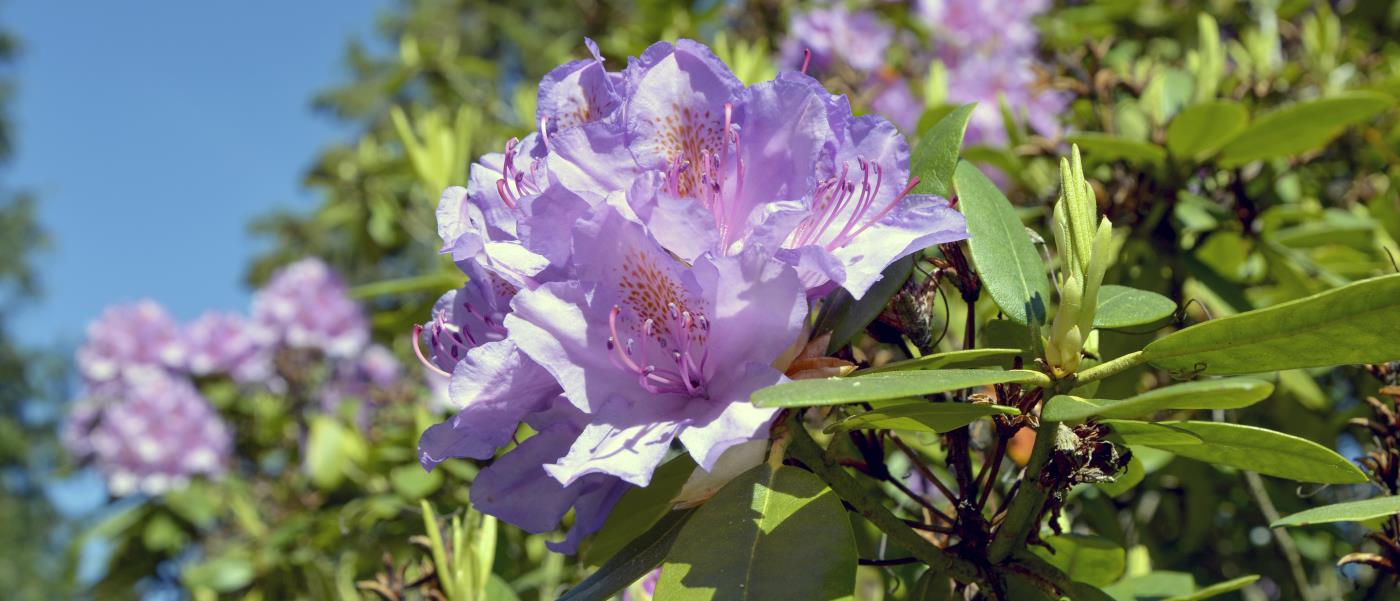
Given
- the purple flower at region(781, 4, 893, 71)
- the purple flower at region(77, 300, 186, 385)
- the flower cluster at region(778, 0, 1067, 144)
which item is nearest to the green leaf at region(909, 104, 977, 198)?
the flower cluster at region(778, 0, 1067, 144)

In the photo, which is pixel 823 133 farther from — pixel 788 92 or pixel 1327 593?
pixel 1327 593

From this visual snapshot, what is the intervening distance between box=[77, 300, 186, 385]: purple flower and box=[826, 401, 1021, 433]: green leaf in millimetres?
3880

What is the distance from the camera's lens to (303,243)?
11055 millimetres

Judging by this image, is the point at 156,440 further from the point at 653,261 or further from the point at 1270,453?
the point at 1270,453

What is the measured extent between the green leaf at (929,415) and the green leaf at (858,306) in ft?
0.26

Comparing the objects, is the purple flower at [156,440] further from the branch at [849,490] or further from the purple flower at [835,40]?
the branch at [849,490]

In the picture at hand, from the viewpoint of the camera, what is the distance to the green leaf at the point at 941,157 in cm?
93

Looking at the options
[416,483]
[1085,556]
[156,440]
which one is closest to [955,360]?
[1085,556]

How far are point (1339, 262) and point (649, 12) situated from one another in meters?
1.53

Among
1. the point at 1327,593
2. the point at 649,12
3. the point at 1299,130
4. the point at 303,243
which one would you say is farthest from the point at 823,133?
the point at 303,243

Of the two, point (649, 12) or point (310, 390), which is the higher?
point (649, 12)

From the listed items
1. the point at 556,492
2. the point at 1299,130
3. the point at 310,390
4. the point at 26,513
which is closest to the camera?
the point at 556,492

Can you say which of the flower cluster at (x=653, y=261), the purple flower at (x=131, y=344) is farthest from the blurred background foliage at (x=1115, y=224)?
the purple flower at (x=131, y=344)

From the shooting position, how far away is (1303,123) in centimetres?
135
